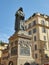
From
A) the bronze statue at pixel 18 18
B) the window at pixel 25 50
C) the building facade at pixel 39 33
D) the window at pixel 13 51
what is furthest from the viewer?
the building facade at pixel 39 33

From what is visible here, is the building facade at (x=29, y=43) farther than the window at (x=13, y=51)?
No

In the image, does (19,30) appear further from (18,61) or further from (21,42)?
(18,61)

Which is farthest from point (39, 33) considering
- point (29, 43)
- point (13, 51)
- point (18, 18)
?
point (13, 51)

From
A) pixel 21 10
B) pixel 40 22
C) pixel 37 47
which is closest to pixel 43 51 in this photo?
pixel 37 47

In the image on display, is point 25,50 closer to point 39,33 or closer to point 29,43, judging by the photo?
point 29,43

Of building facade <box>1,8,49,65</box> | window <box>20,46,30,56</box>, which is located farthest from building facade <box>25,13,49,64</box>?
window <box>20,46,30,56</box>

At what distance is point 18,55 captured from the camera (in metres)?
20.2

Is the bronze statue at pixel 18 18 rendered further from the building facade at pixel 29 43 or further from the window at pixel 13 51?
the window at pixel 13 51

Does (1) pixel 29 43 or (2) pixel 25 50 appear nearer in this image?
(2) pixel 25 50

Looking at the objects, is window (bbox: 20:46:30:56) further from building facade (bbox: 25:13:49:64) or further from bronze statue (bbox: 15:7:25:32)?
building facade (bbox: 25:13:49:64)

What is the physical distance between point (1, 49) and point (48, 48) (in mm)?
16884

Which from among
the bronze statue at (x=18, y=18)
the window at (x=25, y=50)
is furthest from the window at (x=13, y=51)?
the bronze statue at (x=18, y=18)

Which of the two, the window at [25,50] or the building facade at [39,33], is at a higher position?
the building facade at [39,33]

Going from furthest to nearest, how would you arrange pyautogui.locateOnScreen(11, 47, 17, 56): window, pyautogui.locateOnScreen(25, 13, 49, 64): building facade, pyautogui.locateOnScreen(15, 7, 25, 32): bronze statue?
1. pyautogui.locateOnScreen(25, 13, 49, 64): building facade
2. pyautogui.locateOnScreen(15, 7, 25, 32): bronze statue
3. pyautogui.locateOnScreen(11, 47, 17, 56): window
